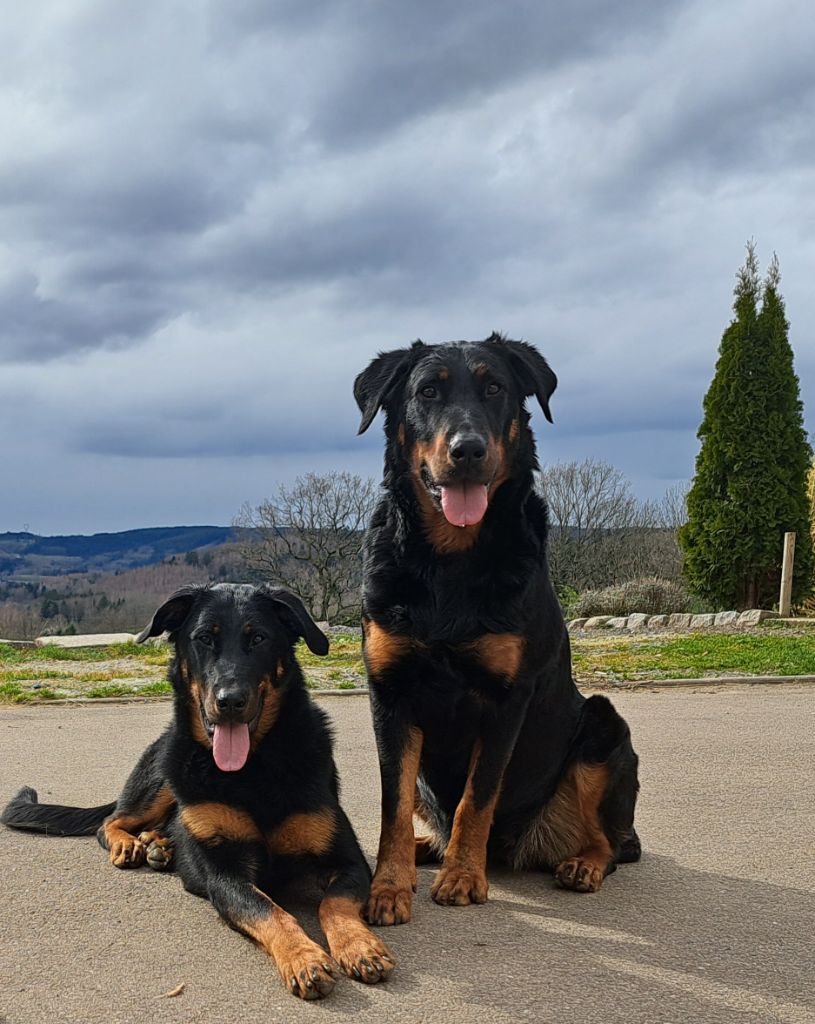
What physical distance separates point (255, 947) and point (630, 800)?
1787 millimetres

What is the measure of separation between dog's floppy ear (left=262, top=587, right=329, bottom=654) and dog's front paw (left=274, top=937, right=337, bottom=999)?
1226 millimetres

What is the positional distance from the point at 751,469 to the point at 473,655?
679 inches

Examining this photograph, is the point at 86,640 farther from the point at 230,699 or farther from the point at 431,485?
the point at 431,485

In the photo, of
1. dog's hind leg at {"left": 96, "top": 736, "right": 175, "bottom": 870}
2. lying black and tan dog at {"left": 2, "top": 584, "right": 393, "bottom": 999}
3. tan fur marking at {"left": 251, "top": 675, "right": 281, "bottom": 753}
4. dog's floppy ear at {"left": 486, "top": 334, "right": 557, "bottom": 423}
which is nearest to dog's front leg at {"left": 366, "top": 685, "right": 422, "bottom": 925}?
lying black and tan dog at {"left": 2, "top": 584, "right": 393, "bottom": 999}

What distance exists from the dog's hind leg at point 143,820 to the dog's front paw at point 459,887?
132 cm

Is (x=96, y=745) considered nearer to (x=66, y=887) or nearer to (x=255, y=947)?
(x=66, y=887)

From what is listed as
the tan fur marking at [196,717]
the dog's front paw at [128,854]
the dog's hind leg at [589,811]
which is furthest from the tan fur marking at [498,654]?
the dog's front paw at [128,854]

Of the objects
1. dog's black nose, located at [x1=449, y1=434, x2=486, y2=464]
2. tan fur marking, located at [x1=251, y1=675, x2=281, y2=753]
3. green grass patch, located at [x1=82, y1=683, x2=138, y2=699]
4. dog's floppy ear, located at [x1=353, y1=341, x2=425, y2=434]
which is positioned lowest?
green grass patch, located at [x1=82, y1=683, x2=138, y2=699]

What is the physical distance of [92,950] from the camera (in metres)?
3.65

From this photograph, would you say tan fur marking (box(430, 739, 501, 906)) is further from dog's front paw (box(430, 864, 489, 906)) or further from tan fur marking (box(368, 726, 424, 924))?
tan fur marking (box(368, 726, 424, 924))

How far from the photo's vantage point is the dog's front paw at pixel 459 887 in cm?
399

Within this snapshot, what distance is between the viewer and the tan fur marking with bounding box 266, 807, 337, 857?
13.1 ft

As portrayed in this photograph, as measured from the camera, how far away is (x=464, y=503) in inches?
157

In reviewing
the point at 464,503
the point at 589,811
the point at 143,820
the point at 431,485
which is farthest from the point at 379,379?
Result: the point at 143,820
